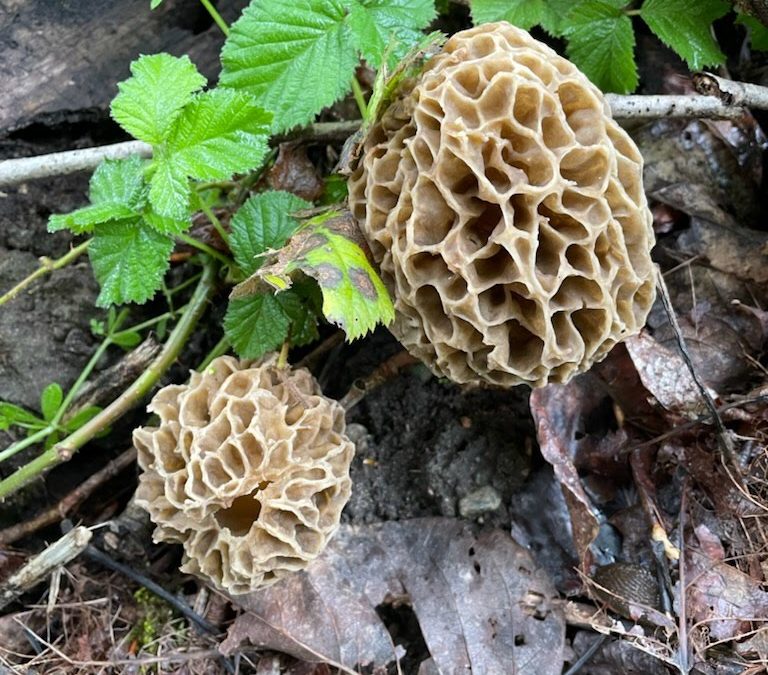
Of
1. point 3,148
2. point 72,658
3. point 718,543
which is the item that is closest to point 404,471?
point 718,543

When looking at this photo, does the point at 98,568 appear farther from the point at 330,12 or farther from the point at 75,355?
the point at 330,12

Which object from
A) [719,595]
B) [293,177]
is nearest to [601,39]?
[293,177]

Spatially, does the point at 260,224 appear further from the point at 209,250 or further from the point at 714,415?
the point at 714,415

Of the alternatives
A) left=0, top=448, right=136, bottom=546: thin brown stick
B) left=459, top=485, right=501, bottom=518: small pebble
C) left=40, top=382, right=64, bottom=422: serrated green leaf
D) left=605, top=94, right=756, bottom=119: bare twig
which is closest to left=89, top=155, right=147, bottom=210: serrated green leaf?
left=40, top=382, right=64, bottom=422: serrated green leaf

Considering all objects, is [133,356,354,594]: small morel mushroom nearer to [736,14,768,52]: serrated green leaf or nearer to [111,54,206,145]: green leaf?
[111,54,206,145]: green leaf

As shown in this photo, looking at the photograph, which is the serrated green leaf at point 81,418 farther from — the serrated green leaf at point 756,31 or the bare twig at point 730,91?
the serrated green leaf at point 756,31

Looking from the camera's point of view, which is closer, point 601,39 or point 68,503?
point 601,39
